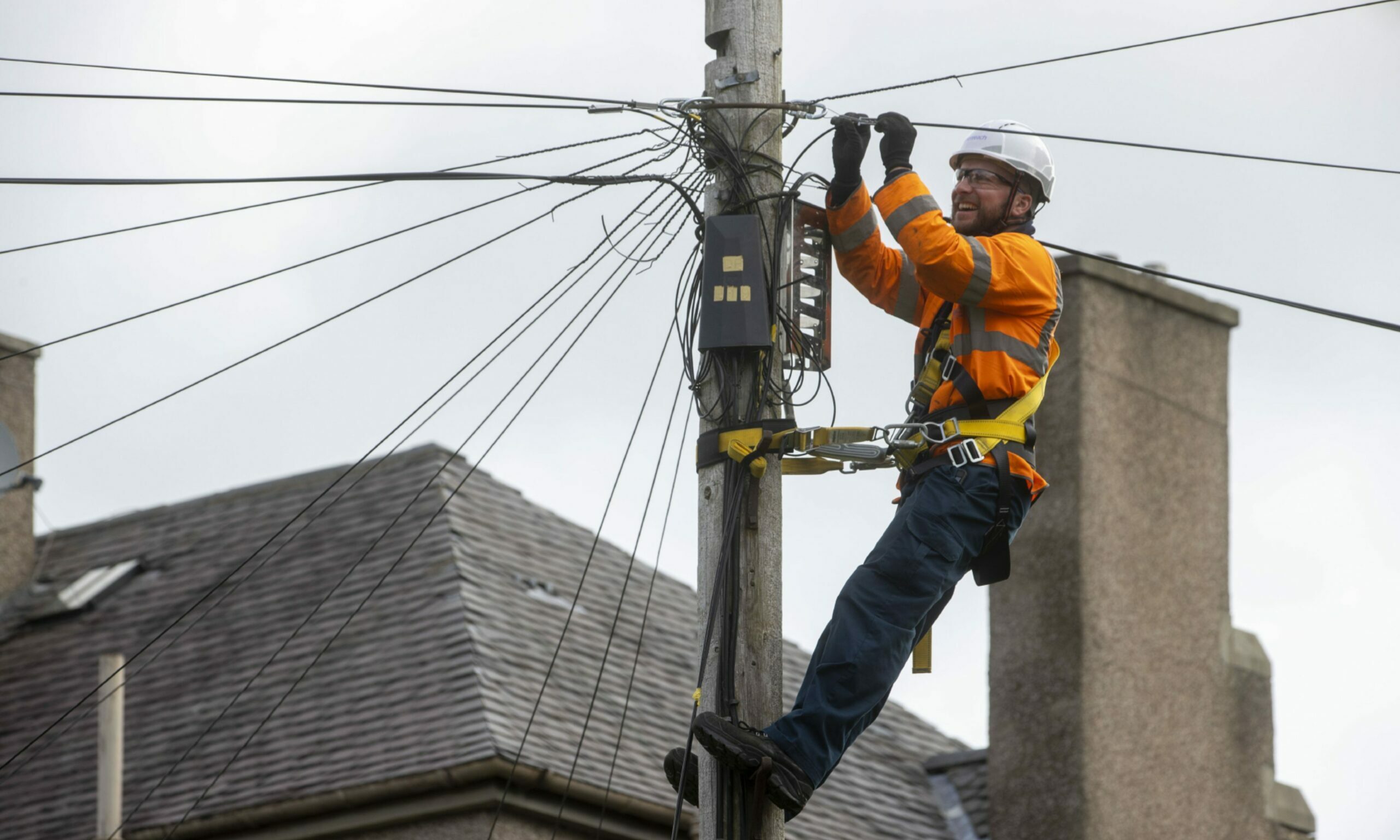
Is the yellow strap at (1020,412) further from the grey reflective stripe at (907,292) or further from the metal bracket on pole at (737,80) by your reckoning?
the metal bracket on pole at (737,80)

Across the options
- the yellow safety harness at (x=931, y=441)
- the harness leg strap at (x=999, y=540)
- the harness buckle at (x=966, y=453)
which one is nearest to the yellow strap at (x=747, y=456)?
the yellow safety harness at (x=931, y=441)

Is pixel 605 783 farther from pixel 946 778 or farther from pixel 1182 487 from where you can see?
pixel 1182 487

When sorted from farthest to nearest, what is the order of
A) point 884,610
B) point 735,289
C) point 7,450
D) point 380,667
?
point 7,450
point 380,667
point 735,289
point 884,610

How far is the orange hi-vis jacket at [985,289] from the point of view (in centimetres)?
708

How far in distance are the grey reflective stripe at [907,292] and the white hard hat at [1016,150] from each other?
19.5 inches

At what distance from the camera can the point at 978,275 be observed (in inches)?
281

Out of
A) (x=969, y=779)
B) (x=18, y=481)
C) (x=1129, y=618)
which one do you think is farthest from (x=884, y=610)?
(x=18, y=481)

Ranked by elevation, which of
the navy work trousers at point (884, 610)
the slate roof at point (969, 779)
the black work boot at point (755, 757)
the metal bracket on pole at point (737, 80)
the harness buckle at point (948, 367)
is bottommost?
the black work boot at point (755, 757)

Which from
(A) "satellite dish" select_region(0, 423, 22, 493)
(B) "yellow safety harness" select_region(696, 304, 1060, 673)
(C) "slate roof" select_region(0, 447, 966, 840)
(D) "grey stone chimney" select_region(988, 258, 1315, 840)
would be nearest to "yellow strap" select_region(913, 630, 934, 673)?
(B) "yellow safety harness" select_region(696, 304, 1060, 673)

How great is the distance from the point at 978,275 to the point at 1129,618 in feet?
31.7

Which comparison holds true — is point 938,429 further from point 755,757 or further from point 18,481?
point 18,481

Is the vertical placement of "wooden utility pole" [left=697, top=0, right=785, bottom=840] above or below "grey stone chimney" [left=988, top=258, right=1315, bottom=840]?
below

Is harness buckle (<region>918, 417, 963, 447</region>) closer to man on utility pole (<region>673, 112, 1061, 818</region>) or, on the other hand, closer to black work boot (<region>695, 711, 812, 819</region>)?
man on utility pole (<region>673, 112, 1061, 818</region>)

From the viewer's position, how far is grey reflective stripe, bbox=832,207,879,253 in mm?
7781
